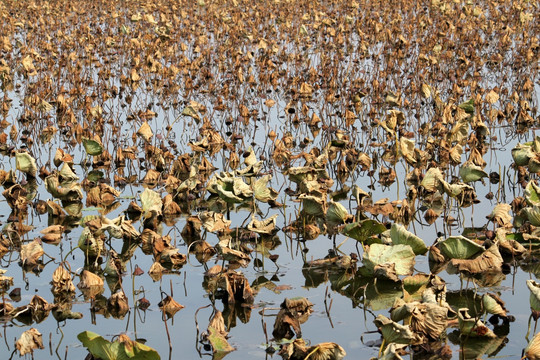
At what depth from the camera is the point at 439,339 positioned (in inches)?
143

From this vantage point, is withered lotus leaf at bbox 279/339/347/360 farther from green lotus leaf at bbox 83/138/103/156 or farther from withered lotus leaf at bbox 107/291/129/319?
green lotus leaf at bbox 83/138/103/156

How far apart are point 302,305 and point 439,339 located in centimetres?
61

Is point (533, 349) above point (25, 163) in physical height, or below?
below

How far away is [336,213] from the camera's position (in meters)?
4.78

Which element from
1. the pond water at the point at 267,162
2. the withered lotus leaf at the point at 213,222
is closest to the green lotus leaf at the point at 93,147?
the pond water at the point at 267,162

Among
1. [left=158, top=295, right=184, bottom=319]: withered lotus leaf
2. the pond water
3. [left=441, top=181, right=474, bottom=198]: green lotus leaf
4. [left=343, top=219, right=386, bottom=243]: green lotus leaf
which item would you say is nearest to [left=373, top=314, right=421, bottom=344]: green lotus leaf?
the pond water

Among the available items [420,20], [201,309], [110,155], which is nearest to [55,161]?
[110,155]

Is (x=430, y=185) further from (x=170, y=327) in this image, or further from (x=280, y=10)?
(x=280, y=10)

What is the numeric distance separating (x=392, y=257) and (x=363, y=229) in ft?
1.29

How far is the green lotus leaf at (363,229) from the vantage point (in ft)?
14.9

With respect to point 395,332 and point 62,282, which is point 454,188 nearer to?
point 395,332

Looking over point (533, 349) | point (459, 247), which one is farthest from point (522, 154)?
point (533, 349)

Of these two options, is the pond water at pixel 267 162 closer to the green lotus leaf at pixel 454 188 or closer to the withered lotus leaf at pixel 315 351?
the green lotus leaf at pixel 454 188

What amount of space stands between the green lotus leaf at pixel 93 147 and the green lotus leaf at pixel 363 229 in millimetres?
2416
